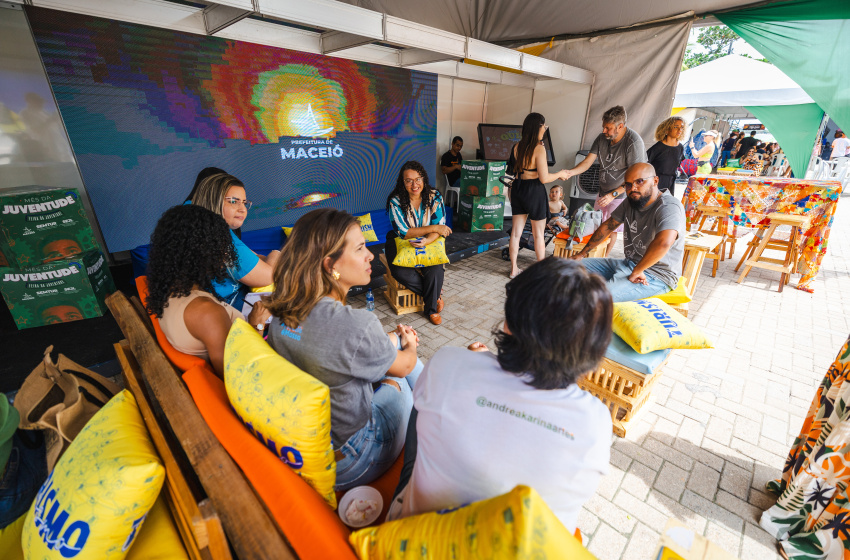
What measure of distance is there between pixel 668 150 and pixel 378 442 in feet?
17.3

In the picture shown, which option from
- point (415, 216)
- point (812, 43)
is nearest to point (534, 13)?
point (812, 43)

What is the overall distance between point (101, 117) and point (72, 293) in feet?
5.41

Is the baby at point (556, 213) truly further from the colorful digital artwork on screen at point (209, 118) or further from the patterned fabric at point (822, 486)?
the patterned fabric at point (822, 486)

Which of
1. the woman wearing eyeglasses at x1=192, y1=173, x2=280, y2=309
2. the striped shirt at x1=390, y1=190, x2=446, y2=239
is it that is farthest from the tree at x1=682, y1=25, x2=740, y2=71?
the woman wearing eyeglasses at x1=192, y1=173, x2=280, y2=309

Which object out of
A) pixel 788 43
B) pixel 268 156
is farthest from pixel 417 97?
pixel 788 43

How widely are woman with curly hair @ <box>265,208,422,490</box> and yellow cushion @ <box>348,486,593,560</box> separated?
0.60 m

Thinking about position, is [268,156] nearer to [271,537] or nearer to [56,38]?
[56,38]

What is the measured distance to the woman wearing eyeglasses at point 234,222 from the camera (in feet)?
7.43

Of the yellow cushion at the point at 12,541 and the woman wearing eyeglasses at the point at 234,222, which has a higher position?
the woman wearing eyeglasses at the point at 234,222

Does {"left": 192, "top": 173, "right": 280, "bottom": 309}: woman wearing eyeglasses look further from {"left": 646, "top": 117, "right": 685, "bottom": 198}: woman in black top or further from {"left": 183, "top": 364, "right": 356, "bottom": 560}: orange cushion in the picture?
{"left": 646, "top": 117, "right": 685, "bottom": 198}: woman in black top

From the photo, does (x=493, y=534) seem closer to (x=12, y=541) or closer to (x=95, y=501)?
(x=95, y=501)

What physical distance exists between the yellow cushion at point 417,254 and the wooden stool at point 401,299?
1.14 ft

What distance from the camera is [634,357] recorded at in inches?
84.4

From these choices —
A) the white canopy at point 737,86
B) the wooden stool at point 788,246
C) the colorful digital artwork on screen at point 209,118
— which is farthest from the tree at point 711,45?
the colorful digital artwork on screen at point 209,118
